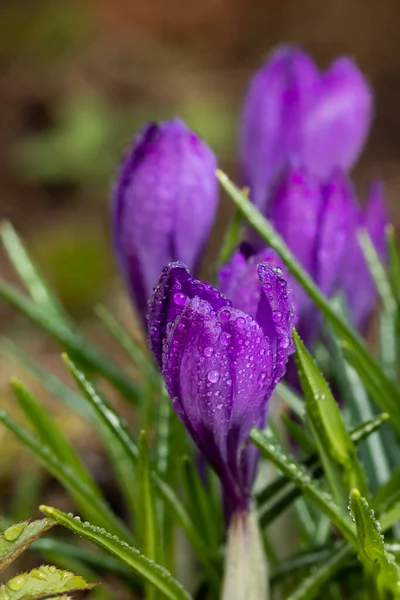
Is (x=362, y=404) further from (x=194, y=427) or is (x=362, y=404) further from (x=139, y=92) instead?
(x=139, y=92)

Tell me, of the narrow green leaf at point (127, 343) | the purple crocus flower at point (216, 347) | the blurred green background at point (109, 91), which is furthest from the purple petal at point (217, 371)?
the blurred green background at point (109, 91)

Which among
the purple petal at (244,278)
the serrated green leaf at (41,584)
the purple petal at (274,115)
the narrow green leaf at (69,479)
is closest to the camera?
the serrated green leaf at (41,584)

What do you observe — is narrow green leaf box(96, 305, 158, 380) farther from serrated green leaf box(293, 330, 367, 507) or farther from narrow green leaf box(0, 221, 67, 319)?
serrated green leaf box(293, 330, 367, 507)

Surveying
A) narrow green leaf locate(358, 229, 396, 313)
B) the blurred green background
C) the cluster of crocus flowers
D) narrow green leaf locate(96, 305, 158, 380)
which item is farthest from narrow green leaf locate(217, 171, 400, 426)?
the blurred green background

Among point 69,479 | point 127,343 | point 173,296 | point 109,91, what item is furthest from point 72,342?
point 109,91

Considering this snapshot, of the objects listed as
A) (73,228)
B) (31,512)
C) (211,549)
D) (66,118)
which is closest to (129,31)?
(66,118)

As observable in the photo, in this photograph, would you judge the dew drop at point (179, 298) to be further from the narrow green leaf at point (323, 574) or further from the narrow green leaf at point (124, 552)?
the narrow green leaf at point (323, 574)

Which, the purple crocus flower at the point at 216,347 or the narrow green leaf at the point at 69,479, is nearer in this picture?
the purple crocus flower at the point at 216,347
